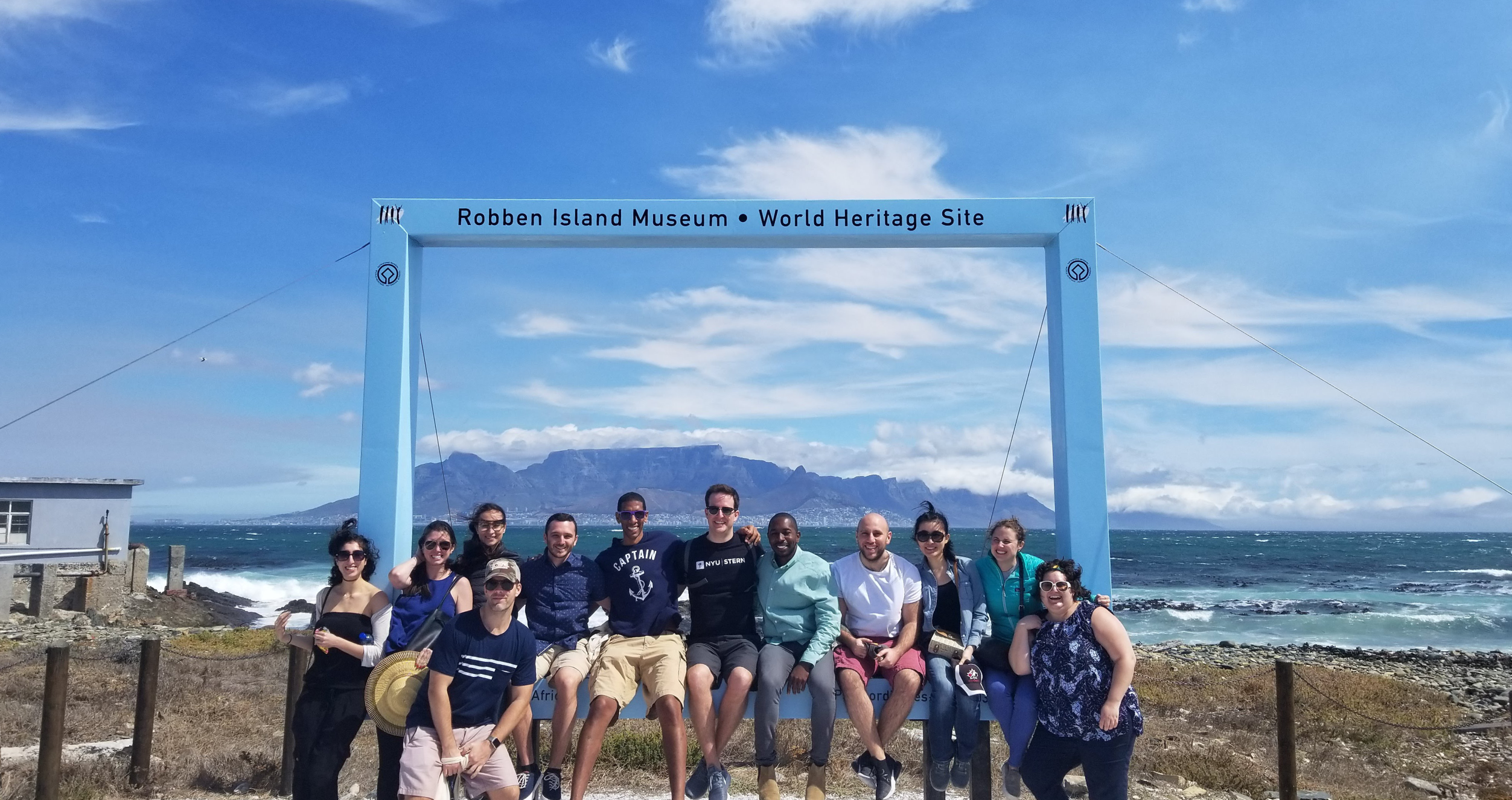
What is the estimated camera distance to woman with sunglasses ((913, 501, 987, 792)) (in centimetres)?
496

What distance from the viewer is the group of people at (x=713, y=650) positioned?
4.37 metres

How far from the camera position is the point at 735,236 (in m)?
6.02

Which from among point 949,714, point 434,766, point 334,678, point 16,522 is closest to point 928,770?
point 949,714

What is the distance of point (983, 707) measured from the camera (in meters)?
5.09

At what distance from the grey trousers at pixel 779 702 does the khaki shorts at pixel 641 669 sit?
44 cm

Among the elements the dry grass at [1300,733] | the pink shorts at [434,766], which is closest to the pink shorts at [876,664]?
the pink shorts at [434,766]

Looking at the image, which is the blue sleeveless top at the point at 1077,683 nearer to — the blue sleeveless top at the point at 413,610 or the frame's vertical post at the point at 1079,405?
the frame's vertical post at the point at 1079,405

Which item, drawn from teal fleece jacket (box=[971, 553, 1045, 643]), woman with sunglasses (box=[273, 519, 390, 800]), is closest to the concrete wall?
woman with sunglasses (box=[273, 519, 390, 800])

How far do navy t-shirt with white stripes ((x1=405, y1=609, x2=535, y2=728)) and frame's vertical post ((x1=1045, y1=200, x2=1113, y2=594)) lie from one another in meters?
3.47

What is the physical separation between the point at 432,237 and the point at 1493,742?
13713 mm

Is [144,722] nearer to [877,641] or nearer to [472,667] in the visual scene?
[472,667]

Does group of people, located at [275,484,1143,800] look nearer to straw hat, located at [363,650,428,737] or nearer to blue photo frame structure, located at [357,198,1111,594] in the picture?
straw hat, located at [363,650,428,737]

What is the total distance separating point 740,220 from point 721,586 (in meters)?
2.36

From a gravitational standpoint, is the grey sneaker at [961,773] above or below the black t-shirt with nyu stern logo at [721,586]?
below
